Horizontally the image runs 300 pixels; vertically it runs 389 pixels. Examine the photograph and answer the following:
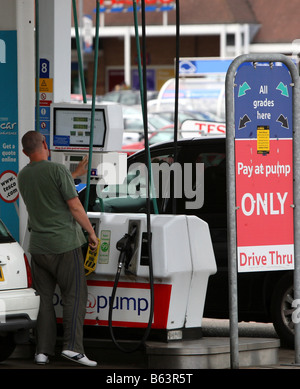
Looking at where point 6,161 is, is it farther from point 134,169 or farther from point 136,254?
point 136,254

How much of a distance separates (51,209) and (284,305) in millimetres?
2491

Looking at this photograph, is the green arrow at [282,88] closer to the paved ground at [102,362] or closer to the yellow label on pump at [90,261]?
the yellow label on pump at [90,261]

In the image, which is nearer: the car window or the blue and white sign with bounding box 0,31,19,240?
the car window

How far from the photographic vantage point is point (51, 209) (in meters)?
7.95

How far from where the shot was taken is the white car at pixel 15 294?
25.1 ft

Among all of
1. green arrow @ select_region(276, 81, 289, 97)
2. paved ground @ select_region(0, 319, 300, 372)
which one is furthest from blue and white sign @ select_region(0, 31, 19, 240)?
green arrow @ select_region(276, 81, 289, 97)

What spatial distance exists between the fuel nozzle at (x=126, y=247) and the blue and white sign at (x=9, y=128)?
1.68m

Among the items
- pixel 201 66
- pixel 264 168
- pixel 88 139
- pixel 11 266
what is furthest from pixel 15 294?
pixel 201 66

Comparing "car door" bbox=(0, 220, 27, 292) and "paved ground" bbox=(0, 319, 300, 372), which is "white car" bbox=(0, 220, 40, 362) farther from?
"paved ground" bbox=(0, 319, 300, 372)

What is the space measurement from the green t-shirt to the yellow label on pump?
226mm

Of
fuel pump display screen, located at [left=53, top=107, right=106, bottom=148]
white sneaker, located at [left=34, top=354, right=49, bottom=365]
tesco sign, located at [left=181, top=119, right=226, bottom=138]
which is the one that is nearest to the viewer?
white sneaker, located at [left=34, top=354, right=49, bottom=365]

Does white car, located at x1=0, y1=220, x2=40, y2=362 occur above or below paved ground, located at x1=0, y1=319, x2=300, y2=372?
above

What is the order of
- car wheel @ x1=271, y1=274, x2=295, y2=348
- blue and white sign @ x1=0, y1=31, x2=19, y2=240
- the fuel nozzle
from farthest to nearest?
1. blue and white sign @ x1=0, y1=31, x2=19, y2=240
2. car wheel @ x1=271, y1=274, x2=295, y2=348
3. the fuel nozzle

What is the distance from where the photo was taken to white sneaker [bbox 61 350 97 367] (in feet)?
26.2
